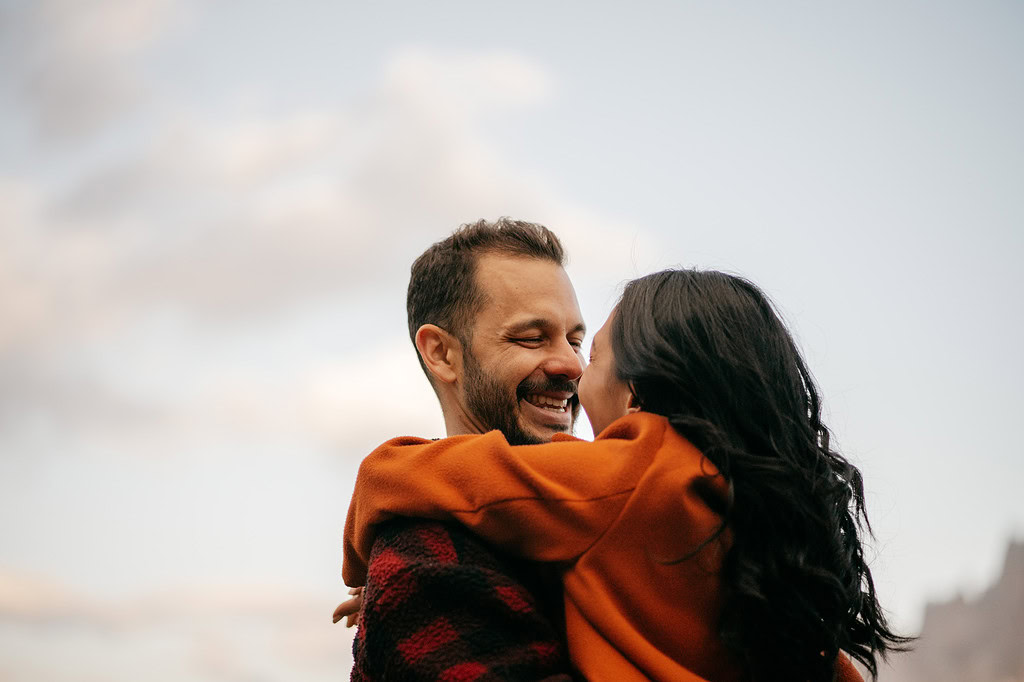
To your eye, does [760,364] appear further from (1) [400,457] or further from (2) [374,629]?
(2) [374,629]

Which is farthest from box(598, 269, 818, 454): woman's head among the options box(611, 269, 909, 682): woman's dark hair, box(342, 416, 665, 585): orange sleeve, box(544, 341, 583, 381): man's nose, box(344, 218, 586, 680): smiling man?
box(544, 341, 583, 381): man's nose

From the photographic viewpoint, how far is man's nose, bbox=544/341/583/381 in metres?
3.59

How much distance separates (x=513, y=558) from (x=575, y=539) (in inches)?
7.7

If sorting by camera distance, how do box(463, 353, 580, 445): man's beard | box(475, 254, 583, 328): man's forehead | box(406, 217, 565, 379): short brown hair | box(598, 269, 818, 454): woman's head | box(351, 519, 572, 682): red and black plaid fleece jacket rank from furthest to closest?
box(406, 217, 565, 379): short brown hair, box(475, 254, 583, 328): man's forehead, box(463, 353, 580, 445): man's beard, box(598, 269, 818, 454): woman's head, box(351, 519, 572, 682): red and black plaid fleece jacket

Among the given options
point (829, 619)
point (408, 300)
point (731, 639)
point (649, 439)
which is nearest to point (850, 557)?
point (829, 619)

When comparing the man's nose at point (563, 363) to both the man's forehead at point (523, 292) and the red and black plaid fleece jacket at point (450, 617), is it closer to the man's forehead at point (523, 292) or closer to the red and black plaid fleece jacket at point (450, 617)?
the man's forehead at point (523, 292)

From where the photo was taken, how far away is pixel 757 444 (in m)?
2.41

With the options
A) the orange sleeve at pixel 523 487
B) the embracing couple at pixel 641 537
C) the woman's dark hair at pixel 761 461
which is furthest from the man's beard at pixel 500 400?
the orange sleeve at pixel 523 487

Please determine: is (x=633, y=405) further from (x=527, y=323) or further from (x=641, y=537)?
(x=527, y=323)

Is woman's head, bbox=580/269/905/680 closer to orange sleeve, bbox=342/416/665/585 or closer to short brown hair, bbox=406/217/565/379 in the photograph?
orange sleeve, bbox=342/416/665/585

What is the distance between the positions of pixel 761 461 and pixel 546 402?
143 cm

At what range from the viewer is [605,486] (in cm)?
217

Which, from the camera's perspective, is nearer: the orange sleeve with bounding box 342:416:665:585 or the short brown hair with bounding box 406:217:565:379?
the orange sleeve with bounding box 342:416:665:585

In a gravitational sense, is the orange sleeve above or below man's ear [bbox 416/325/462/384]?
below
